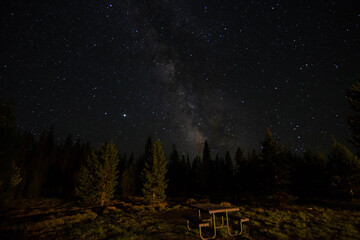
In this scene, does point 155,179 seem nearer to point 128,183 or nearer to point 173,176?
point 128,183

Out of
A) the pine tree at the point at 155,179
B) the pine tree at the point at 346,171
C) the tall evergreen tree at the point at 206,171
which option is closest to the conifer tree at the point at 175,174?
the tall evergreen tree at the point at 206,171

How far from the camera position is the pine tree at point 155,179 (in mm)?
23969

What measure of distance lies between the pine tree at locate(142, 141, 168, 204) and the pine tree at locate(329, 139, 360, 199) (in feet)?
78.1

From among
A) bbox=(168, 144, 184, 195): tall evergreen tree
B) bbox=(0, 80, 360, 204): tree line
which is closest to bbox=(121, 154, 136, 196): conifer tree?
bbox=(0, 80, 360, 204): tree line

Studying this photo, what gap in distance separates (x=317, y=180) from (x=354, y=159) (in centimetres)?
1198

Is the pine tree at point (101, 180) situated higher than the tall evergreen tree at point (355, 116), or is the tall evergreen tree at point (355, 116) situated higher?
the tall evergreen tree at point (355, 116)

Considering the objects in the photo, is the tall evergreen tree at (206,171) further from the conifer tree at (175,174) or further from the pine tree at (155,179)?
the pine tree at (155,179)

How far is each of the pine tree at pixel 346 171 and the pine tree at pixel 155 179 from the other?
2381 cm

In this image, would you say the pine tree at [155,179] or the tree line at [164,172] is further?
the pine tree at [155,179]

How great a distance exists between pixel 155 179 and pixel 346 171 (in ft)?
86.1

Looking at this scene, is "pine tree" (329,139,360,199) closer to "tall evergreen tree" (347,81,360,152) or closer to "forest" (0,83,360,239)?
"forest" (0,83,360,239)

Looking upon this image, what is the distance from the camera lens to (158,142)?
27219mm

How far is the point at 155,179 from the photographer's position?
24.9 m

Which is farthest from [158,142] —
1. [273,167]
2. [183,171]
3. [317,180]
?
[183,171]
